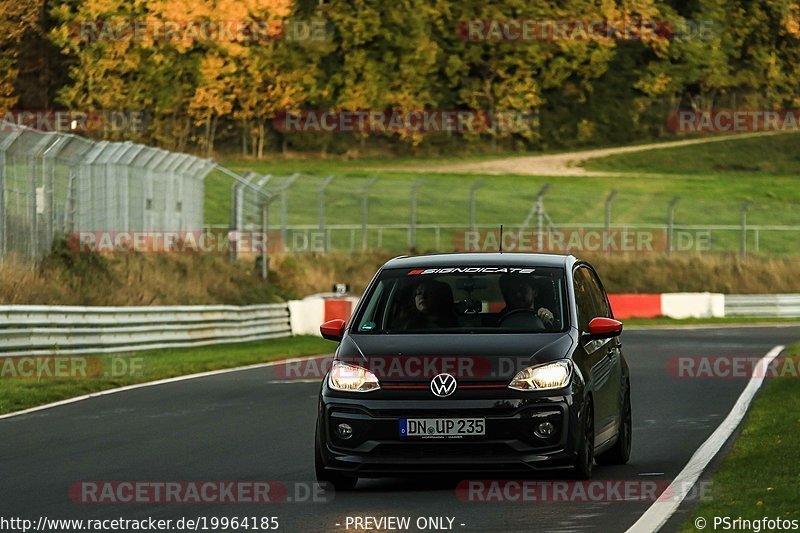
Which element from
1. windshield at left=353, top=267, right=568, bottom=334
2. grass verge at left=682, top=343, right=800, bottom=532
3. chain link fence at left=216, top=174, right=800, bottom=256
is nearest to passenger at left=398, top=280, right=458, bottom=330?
windshield at left=353, top=267, right=568, bottom=334

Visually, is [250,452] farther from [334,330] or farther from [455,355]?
[455,355]

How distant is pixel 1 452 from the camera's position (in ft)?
45.3

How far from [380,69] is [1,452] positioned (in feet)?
246

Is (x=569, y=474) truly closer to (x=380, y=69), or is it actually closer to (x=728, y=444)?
(x=728, y=444)

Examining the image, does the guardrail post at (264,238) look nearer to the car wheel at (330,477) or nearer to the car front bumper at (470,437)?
the car wheel at (330,477)

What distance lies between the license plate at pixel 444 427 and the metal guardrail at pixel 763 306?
4092cm

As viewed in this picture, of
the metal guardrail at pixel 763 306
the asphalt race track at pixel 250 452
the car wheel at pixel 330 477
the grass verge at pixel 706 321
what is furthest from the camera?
the metal guardrail at pixel 763 306

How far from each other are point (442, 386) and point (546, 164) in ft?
261

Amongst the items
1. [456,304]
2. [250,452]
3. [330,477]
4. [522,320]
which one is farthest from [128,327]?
[330,477]

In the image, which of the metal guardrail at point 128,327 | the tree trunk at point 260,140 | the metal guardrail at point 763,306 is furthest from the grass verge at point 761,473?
the tree trunk at point 260,140

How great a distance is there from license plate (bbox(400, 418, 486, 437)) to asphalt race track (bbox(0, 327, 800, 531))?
0.38m

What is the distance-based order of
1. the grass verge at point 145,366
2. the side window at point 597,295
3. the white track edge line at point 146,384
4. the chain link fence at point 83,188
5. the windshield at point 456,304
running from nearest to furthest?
the windshield at point 456,304 < the side window at point 597,295 < the white track edge line at point 146,384 < the grass verge at point 145,366 < the chain link fence at point 83,188

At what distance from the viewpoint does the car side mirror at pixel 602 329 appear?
11.7m

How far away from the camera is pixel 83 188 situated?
3166cm
